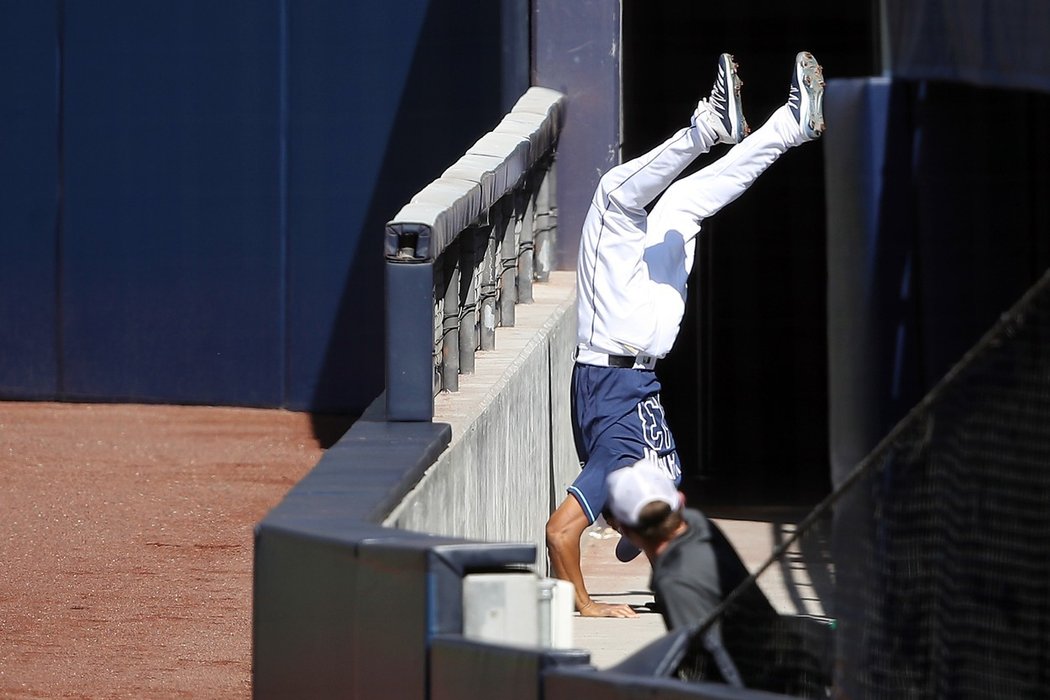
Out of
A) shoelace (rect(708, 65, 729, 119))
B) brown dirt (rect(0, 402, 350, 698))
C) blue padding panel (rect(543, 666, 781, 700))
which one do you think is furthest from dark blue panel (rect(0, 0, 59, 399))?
blue padding panel (rect(543, 666, 781, 700))

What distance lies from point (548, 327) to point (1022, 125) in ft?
10.6

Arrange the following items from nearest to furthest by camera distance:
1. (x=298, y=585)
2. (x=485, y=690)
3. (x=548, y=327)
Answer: (x=485, y=690) → (x=298, y=585) → (x=548, y=327)

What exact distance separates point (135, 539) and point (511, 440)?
2425 millimetres

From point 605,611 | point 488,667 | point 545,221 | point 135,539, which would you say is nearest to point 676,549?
point 488,667

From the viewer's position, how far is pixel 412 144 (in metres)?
11.0

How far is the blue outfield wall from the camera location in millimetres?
11039

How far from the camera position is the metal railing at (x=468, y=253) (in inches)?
230

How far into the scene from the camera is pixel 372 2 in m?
11.0

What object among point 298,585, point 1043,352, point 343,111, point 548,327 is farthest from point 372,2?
point 1043,352

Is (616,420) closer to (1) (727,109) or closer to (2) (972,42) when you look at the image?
(1) (727,109)

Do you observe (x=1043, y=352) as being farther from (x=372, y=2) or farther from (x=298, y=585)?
(x=372, y=2)

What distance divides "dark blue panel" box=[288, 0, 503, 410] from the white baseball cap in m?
6.47

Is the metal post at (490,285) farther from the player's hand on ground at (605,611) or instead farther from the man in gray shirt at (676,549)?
the man in gray shirt at (676,549)

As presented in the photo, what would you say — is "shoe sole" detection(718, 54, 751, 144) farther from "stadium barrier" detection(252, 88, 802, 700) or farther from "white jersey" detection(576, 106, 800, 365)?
"stadium barrier" detection(252, 88, 802, 700)
